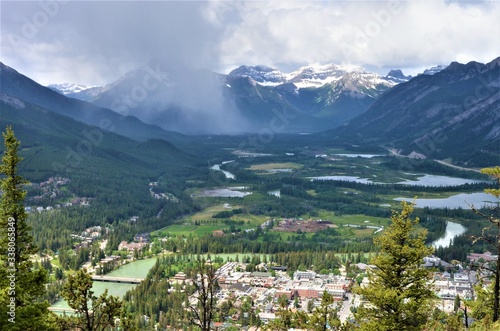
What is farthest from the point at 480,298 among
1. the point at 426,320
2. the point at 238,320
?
the point at 238,320

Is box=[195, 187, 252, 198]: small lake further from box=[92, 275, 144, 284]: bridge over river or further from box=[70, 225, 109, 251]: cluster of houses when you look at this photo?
box=[92, 275, 144, 284]: bridge over river

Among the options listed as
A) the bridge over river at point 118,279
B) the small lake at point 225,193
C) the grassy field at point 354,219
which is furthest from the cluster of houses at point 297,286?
the small lake at point 225,193

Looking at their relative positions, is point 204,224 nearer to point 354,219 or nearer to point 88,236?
point 88,236

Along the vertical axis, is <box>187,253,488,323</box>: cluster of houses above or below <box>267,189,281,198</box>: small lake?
below

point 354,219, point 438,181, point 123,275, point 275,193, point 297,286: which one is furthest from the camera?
point 438,181

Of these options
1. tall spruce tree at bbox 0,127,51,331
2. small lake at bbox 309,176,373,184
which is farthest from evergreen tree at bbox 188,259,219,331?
small lake at bbox 309,176,373,184

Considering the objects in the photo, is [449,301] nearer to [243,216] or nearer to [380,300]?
[380,300]

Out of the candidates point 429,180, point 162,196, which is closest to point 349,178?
point 429,180
